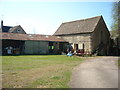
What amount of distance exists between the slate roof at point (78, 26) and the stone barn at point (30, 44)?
3.94 m

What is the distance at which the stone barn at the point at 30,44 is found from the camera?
3008 cm

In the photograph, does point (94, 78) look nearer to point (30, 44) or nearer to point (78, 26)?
point (30, 44)

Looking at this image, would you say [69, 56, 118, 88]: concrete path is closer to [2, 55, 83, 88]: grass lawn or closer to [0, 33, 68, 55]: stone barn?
[2, 55, 83, 88]: grass lawn

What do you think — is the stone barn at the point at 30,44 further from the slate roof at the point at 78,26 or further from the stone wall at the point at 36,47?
the slate roof at the point at 78,26

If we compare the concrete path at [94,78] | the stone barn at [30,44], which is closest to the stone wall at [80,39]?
the stone barn at [30,44]

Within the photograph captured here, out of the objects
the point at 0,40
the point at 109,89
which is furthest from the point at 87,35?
the point at 109,89

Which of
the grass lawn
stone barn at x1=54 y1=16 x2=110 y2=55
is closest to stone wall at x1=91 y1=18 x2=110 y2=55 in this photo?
stone barn at x1=54 y1=16 x2=110 y2=55

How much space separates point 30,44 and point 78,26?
520 inches

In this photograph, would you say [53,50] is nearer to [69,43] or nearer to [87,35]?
[69,43]

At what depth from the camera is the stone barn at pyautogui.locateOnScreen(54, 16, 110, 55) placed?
3188cm

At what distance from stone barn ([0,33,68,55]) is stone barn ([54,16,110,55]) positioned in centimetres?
308

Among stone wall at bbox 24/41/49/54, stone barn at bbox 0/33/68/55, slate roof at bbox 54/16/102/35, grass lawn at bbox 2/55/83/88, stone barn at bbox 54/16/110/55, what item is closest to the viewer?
grass lawn at bbox 2/55/83/88

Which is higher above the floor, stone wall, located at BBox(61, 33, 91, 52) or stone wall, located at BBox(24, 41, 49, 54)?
stone wall, located at BBox(61, 33, 91, 52)

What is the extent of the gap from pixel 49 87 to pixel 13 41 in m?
26.3
